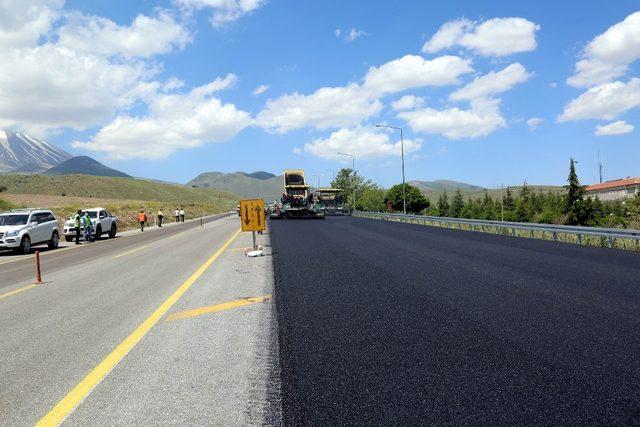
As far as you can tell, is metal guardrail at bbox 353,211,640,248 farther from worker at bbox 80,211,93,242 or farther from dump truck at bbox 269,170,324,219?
worker at bbox 80,211,93,242

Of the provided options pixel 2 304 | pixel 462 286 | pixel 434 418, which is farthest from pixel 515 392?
pixel 2 304

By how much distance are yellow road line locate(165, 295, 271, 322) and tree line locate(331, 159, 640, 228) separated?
7610cm

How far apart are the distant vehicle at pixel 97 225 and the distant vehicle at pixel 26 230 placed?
378 centimetres

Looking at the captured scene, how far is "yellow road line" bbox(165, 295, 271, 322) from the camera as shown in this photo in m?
7.28

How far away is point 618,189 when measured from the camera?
16200 cm

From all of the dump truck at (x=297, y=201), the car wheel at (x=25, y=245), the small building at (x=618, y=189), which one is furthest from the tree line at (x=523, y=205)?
the car wheel at (x=25, y=245)

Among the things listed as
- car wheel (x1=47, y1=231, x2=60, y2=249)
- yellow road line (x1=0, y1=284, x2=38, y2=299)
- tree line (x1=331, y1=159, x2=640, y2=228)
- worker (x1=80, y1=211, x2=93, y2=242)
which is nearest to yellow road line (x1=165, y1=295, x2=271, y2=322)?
yellow road line (x1=0, y1=284, x2=38, y2=299)

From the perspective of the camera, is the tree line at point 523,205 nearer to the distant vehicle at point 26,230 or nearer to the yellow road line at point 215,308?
the distant vehicle at point 26,230

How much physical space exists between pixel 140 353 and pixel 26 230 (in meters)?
19.7

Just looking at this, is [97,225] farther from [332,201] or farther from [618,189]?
[618,189]

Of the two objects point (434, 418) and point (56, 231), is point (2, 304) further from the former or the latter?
point (56, 231)

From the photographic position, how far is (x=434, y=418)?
354cm

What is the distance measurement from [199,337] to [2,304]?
4.94 meters

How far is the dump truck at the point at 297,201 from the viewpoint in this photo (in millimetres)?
43781
